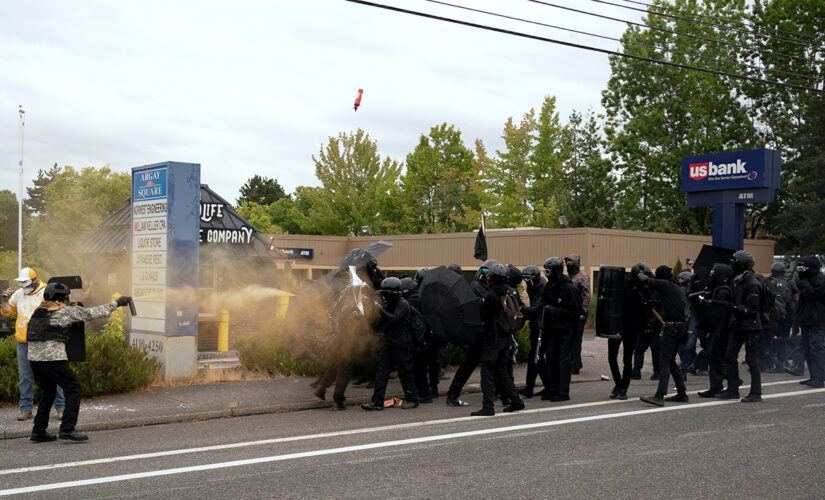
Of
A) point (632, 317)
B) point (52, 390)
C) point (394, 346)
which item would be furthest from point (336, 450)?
point (632, 317)

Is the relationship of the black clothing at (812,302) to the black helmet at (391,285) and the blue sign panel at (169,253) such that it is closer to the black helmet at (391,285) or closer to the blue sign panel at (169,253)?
the black helmet at (391,285)

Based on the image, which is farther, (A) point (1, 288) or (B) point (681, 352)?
(B) point (681, 352)

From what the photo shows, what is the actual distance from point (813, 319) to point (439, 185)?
3656 cm

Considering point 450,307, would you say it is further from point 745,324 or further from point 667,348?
point 745,324

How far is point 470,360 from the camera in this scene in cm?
1035

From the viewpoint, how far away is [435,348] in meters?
11.2

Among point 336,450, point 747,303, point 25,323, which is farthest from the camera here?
point 747,303

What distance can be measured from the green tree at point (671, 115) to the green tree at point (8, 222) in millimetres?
73482

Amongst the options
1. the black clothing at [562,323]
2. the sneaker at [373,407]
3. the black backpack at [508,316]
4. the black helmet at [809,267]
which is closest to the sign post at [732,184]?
the black helmet at [809,267]

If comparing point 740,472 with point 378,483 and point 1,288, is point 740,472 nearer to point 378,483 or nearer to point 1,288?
point 378,483

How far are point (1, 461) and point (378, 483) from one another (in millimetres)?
3839

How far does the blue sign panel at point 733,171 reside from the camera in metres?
25.9

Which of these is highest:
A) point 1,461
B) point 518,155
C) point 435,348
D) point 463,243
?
point 518,155

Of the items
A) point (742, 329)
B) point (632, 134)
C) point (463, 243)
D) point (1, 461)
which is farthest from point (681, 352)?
point (632, 134)
